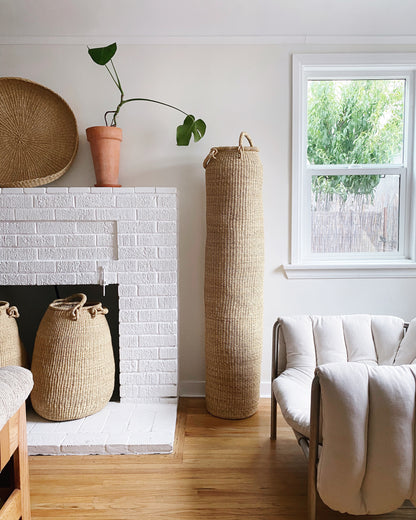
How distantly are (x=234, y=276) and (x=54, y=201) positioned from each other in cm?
109

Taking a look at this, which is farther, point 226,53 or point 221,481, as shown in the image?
point 226,53

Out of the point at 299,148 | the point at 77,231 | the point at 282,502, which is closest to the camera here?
the point at 282,502

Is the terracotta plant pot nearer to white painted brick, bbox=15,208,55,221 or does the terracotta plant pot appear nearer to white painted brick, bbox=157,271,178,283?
white painted brick, bbox=15,208,55,221

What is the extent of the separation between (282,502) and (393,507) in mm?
478

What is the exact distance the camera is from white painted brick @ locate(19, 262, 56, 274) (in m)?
2.55

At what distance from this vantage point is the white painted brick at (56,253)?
2549 millimetres

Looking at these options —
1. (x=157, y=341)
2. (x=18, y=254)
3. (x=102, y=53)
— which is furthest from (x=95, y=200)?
(x=157, y=341)

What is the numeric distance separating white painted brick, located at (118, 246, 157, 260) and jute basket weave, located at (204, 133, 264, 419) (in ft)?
1.03

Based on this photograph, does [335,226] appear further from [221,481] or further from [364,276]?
[221,481]

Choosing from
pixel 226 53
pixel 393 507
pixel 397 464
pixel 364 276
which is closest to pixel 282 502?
pixel 393 507

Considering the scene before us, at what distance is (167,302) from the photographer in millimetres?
2602

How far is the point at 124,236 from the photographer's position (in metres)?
2.55

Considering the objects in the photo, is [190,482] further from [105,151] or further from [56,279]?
[105,151]

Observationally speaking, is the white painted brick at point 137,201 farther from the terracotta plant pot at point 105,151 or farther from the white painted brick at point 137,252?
the white painted brick at point 137,252
